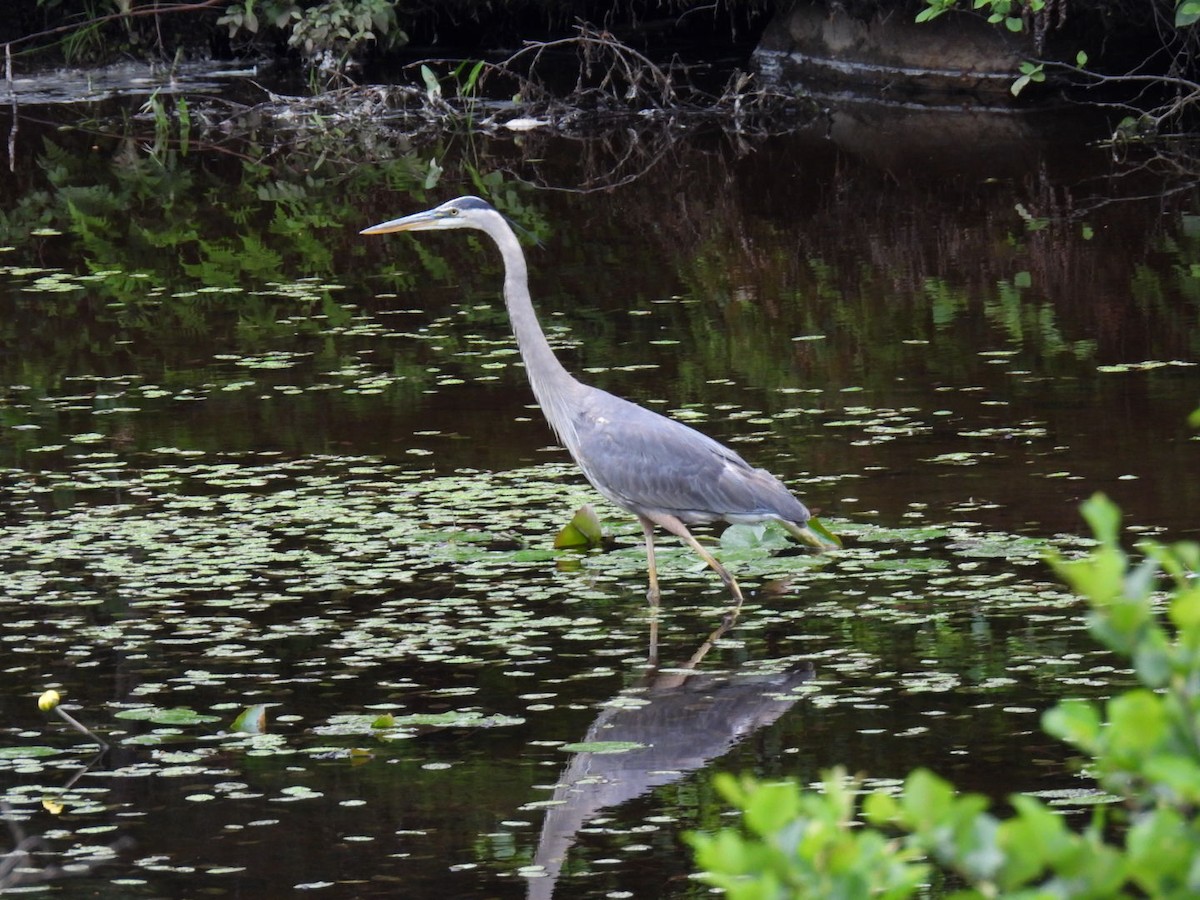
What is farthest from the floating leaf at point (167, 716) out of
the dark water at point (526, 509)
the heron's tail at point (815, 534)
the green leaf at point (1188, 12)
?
the green leaf at point (1188, 12)

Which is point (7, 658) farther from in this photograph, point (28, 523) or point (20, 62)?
point (20, 62)

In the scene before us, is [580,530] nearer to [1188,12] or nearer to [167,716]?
[167,716]

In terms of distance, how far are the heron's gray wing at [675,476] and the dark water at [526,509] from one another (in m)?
0.27

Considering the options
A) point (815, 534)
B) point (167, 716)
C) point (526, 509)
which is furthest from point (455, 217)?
point (167, 716)

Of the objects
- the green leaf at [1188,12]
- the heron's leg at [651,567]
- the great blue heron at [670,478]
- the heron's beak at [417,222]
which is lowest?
the heron's leg at [651,567]

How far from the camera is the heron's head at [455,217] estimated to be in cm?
621

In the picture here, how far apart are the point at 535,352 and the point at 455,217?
553 millimetres

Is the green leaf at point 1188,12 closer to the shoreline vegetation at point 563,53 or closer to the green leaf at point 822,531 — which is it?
the shoreline vegetation at point 563,53

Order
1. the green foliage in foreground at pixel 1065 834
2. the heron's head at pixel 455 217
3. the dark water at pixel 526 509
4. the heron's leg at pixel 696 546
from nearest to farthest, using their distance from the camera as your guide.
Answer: the green foliage in foreground at pixel 1065 834, the dark water at pixel 526 509, the heron's leg at pixel 696 546, the heron's head at pixel 455 217

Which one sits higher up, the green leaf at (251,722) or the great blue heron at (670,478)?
the great blue heron at (670,478)

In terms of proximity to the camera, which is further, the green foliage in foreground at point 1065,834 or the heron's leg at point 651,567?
the heron's leg at point 651,567

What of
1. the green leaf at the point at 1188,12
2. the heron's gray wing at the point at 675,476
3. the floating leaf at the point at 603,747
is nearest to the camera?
the floating leaf at the point at 603,747

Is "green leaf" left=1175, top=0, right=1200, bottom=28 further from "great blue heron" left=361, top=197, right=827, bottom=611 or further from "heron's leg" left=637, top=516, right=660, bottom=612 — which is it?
"heron's leg" left=637, top=516, right=660, bottom=612

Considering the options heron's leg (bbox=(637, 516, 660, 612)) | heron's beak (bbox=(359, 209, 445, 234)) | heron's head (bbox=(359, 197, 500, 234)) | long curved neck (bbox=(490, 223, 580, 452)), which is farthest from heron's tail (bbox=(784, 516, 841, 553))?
heron's beak (bbox=(359, 209, 445, 234))
